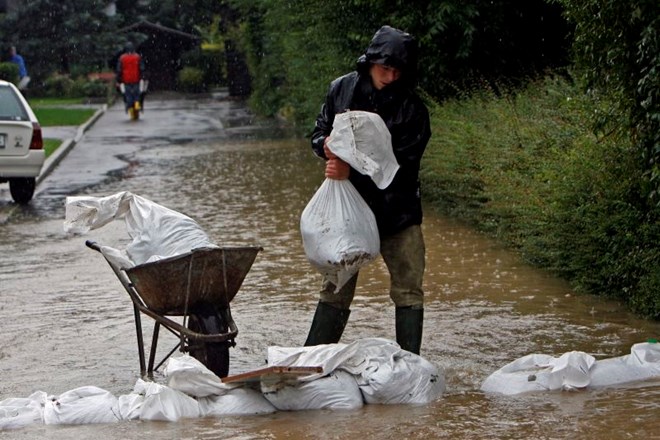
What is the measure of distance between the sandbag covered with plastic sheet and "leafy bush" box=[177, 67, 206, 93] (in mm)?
55507

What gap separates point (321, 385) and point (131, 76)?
106ft

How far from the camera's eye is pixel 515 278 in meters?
10.6

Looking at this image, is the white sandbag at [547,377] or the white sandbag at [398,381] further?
the white sandbag at [547,377]

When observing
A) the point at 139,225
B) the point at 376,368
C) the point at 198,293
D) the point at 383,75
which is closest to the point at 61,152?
the point at 139,225

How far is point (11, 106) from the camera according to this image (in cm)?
1755

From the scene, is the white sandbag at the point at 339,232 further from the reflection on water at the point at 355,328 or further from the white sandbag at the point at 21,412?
the white sandbag at the point at 21,412

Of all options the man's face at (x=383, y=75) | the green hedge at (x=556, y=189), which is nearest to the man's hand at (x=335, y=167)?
the man's face at (x=383, y=75)

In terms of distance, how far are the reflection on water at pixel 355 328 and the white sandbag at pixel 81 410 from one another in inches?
3.6

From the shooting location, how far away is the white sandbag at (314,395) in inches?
260

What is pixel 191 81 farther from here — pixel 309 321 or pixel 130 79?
pixel 309 321

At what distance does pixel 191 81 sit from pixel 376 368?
56.1m

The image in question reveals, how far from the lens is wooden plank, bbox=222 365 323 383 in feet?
20.9

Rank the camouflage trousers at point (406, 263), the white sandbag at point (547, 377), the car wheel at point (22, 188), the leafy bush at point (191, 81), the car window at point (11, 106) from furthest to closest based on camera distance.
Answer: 1. the leafy bush at point (191, 81)
2. the car window at point (11, 106)
3. the car wheel at point (22, 188)
4. the camouflage trousers at point (406, 263)
5. the white sandbag at point (547, 377)

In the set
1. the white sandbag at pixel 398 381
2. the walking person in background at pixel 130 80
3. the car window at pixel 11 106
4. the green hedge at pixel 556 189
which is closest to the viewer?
the white sandbag at pixel 398 381
